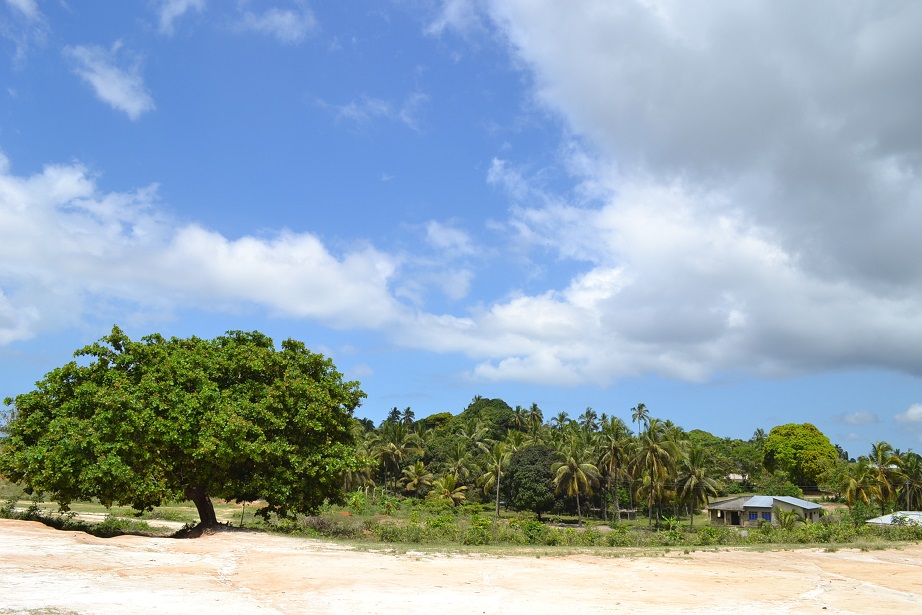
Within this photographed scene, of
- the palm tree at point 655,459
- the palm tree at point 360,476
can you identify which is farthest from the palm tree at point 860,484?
the palm tree at point 360,476

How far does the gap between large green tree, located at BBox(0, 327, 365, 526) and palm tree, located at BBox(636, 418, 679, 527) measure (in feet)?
116

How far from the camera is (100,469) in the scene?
70.7ft

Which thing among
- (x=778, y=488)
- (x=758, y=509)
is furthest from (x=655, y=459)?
(x=778, y=488)

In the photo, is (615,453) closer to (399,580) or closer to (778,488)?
(778,488)

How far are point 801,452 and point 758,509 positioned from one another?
3109 centimetres

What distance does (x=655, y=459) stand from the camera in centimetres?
5512

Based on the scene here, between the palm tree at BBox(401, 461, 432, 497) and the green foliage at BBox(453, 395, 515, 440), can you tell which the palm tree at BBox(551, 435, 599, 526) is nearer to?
the palm tree at BBox(401, 461, 432, 497)

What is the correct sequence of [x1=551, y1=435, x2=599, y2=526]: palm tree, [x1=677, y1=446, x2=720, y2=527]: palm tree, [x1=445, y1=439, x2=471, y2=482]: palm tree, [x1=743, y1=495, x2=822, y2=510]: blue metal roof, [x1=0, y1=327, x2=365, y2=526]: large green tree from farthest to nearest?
1. [x1=445, y1=439, x2=471, y2=482]: palm tree
2. [x1=551, y1=435, x2=599, y2=526]: palm tree
3. [x1=743, y1=495, x2=822, y2=510]: blue metal roof
4. [x1=677, y1=446, x2=720, y2=527]: palm tree
5. [x1=0, y1=327, x2=365, y2=526]: large green tree

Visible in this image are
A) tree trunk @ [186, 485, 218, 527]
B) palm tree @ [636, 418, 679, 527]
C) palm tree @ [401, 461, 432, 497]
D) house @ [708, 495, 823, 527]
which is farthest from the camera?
palm tree @ [401, 461, 432, 497]

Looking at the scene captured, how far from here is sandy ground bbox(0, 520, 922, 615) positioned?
12617 mm

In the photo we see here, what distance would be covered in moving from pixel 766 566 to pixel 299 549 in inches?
551

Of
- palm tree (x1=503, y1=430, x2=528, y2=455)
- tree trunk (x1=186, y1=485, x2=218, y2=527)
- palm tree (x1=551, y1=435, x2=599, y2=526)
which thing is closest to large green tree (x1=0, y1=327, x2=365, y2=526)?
tree trunk (x1=186, y1=485, x2=218, y2=527)

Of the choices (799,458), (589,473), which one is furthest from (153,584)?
(799,458)

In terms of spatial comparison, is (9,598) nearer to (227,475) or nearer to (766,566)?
(227,475)
